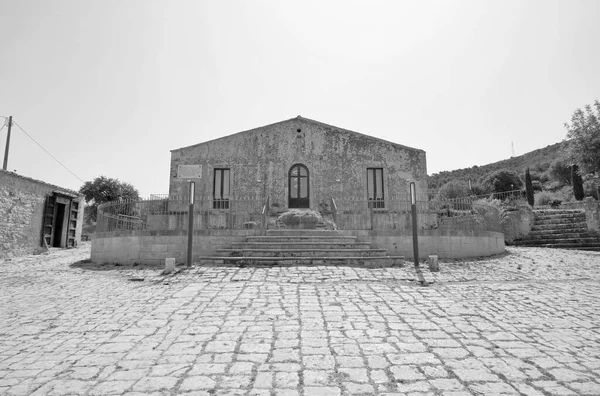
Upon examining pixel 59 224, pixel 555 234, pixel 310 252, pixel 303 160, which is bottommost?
pixel 310 252

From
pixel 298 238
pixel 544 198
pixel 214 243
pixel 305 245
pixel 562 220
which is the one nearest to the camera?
pixel 305 245

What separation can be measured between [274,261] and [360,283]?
2806 mm

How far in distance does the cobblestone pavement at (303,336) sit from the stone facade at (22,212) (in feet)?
29.9

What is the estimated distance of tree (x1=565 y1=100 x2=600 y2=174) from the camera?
18797 millimetres

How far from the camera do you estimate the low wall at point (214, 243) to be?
10664 mm

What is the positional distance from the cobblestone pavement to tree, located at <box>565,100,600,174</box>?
1415 centimetres

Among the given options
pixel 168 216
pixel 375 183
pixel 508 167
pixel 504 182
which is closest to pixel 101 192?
pixel 168 216

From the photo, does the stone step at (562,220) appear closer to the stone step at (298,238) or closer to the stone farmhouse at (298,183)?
the stone farmhouse at (298,183)

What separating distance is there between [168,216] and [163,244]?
3942mm

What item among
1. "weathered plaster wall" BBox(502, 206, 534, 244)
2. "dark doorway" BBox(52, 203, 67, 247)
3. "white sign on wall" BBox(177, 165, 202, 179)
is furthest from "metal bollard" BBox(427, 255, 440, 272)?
"dark doorway" BBox(52, 203, 67, 247)

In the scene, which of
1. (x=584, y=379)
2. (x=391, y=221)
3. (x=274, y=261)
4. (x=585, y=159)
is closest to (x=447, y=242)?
(x=391, y=221)

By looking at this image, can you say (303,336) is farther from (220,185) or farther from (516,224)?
(516,224)

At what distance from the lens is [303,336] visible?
14.7 feet

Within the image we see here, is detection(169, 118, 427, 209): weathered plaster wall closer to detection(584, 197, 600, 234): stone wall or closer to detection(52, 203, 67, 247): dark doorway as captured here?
detection(52, 203, 67, 247): dark doorway
